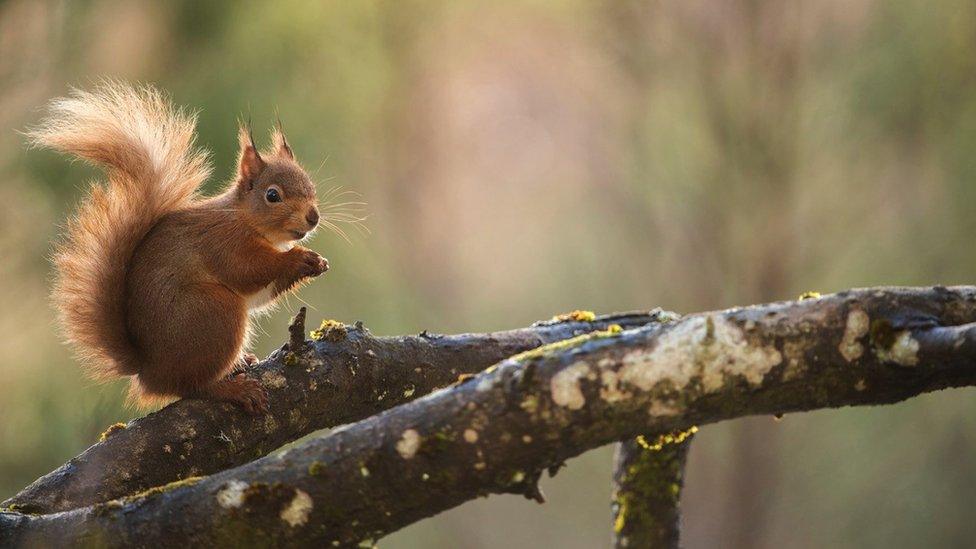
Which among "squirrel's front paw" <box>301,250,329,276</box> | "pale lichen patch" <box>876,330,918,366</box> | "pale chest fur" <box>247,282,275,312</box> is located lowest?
"pale lichen patch" <box>876,330,918,366</box>

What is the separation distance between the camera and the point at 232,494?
114cm

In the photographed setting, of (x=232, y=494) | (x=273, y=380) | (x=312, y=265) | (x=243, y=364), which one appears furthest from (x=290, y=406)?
(x=232, y=494)

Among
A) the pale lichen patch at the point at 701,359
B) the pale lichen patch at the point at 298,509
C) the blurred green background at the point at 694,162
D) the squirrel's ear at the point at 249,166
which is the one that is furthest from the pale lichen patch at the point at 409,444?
the blurred green background at the point at 694,162

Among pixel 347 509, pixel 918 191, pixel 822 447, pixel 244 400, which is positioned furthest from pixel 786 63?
pixel 347 509

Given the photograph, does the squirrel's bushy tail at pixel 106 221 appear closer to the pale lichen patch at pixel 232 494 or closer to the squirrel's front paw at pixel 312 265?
the squirrel's front paw at pixel 312 265

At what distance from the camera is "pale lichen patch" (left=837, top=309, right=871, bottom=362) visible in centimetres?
109

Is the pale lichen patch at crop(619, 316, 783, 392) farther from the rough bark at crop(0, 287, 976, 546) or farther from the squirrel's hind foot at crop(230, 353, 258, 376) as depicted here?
the squirrel's hind foot at crop(230, 353, 258, 376)

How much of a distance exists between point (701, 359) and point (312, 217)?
117 centimetres

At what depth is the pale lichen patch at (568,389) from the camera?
1.06 meters

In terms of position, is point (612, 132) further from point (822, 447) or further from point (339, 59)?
point (822, 447)

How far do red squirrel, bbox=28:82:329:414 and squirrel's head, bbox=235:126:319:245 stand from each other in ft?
0.23

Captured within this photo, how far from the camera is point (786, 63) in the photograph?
571cm

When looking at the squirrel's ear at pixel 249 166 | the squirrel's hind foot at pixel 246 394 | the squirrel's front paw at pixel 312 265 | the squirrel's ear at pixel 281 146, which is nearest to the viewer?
the squirrel's hind foot at pixel 246 394

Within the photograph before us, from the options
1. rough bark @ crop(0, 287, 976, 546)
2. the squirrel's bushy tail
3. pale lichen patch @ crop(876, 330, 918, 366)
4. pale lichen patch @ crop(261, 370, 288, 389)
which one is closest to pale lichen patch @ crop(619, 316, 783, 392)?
rough bark @ crop(0, 287, 976, 546)
